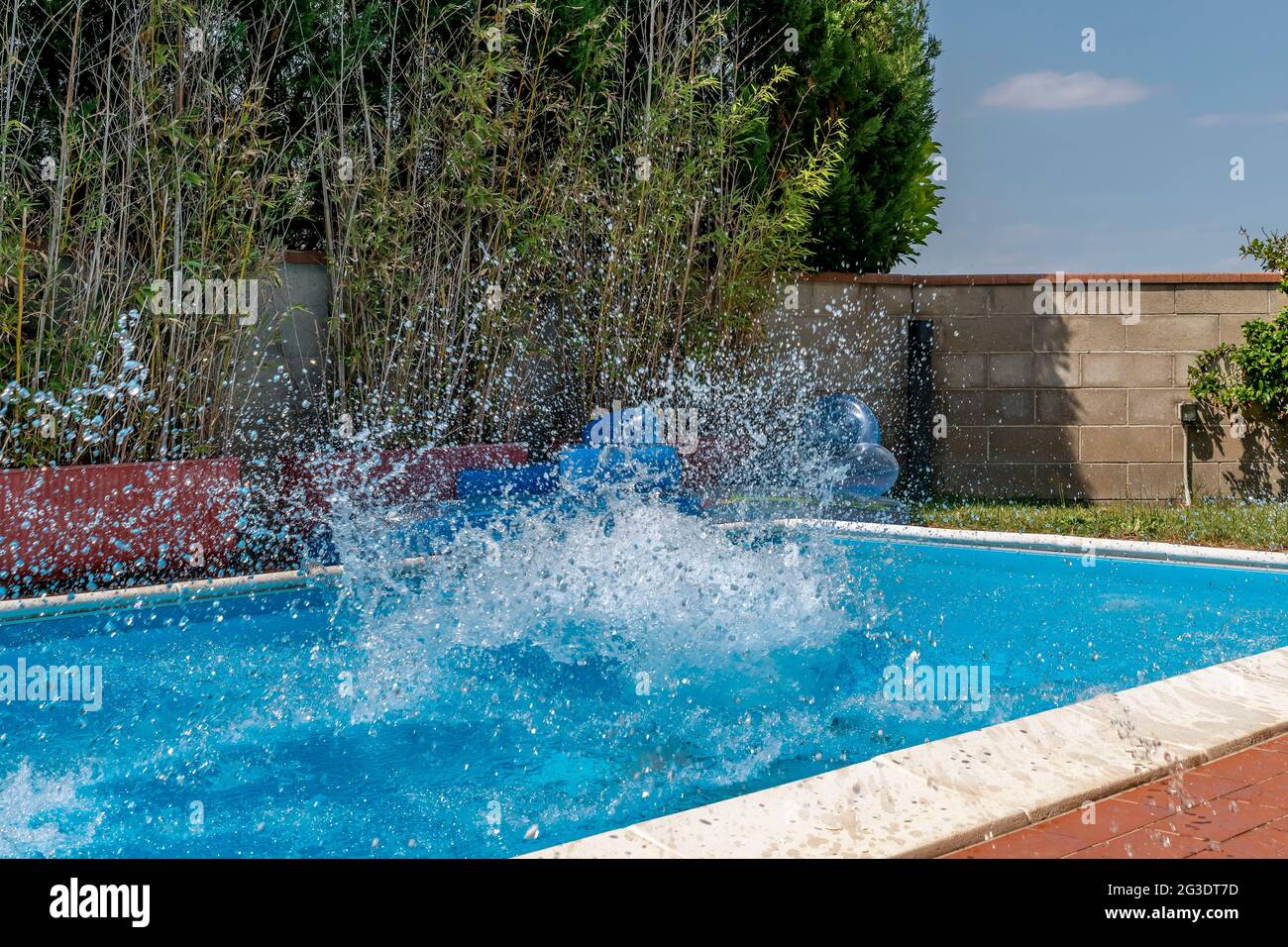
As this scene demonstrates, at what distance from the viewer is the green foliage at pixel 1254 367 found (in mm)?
8188

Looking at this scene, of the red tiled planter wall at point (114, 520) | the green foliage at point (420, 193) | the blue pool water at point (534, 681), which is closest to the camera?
the blue pool water at point (534, 681)

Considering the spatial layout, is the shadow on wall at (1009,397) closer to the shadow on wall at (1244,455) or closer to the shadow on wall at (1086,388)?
the shadow on wall at (1086,388)

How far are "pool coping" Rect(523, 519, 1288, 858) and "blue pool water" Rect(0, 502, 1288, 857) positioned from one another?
24.0 inches

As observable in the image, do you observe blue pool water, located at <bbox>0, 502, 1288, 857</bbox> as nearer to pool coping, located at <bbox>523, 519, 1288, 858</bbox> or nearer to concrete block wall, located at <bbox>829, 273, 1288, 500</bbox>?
pool coping, located at <bbox>523, 519, 1288, 858</bbox>

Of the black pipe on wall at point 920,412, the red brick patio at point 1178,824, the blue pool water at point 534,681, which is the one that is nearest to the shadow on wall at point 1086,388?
the black pipe on wall at point 920,412

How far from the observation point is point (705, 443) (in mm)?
7012

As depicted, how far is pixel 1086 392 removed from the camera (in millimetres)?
8656

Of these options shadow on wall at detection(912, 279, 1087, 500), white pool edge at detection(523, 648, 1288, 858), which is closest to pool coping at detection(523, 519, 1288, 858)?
white pool edge at detection(523, 648, 1288, 858)

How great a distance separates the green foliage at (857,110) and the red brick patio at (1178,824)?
253 inches

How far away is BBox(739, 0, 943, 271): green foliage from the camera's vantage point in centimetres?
798
